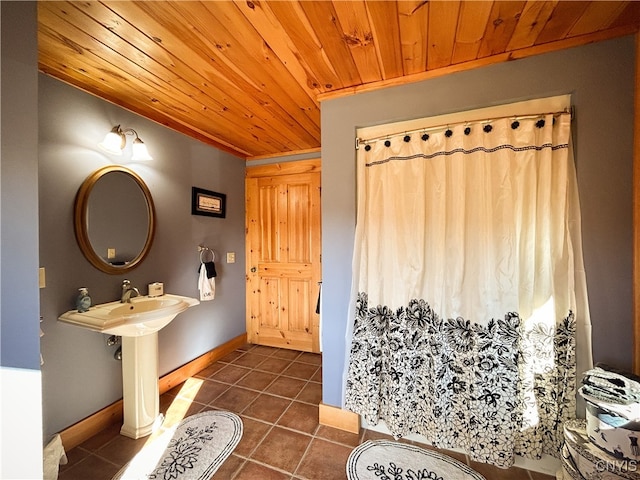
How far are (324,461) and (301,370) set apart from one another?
1.11 meters

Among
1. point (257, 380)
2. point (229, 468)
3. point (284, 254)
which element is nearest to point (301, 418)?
point (229, 468)

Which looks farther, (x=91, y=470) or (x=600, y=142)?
(x=91, y=470)

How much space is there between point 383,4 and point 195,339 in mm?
2992

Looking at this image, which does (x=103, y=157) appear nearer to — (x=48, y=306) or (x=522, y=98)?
(x=48, y=306)

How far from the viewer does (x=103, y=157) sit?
181 cm

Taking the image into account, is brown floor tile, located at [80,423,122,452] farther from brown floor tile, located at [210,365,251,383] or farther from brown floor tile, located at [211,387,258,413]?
brown floor tile, located at [210,365,251,383]

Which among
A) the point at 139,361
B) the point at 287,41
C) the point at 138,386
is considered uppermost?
the point at 287,41

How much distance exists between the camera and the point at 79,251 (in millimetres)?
1692

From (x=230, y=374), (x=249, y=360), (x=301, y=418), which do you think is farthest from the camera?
(x=249, y=360)

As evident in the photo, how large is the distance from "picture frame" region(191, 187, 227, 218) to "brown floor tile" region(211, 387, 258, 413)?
5.75 feet

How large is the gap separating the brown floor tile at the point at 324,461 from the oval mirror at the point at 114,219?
189cm

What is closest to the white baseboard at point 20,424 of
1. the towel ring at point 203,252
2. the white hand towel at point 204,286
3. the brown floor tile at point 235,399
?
the brown floor tile at point 235,399

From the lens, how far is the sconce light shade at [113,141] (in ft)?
5.57

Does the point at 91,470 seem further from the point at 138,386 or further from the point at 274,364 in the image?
the point at 274,364
